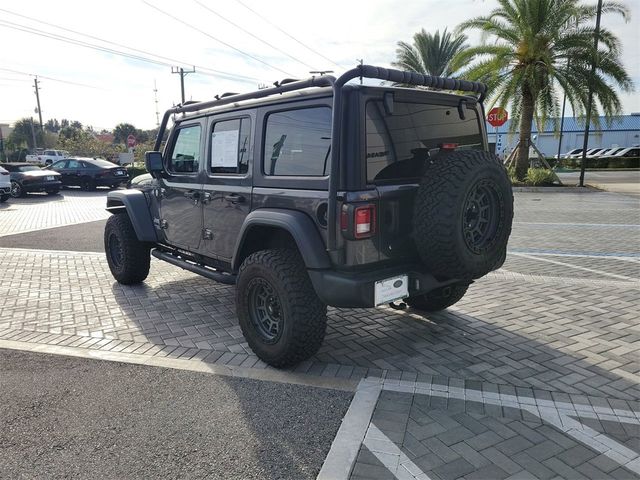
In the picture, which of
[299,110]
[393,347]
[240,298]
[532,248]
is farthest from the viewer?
[532,248]

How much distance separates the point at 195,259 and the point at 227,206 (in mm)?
1146

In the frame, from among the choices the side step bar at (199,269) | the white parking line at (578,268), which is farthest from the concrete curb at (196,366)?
the white parking line at (578,268)

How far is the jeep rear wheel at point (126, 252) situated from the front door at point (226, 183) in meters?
1.69

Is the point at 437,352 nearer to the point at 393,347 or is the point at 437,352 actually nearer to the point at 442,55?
the point at 393,347

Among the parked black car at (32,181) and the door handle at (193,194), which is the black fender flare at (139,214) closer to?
the door handle at (193,194)

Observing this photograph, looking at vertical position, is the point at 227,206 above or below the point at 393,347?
above

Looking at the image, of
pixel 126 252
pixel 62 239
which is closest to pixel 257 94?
pixel 126 252

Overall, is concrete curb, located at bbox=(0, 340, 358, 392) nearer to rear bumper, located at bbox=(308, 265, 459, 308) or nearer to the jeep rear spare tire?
rear bumper, located at bbox=(308, 265, 459, 308)

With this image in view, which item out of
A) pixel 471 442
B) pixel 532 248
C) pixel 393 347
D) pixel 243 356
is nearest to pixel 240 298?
pixel 243 356

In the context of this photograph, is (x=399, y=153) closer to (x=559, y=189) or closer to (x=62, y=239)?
(x=62, y=239)

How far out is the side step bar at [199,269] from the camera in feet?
14.5

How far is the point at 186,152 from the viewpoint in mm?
5008

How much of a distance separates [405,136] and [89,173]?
20.5 metres

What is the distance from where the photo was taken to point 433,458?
8.48 ft
